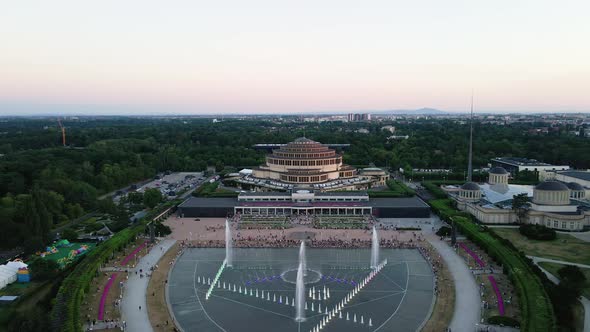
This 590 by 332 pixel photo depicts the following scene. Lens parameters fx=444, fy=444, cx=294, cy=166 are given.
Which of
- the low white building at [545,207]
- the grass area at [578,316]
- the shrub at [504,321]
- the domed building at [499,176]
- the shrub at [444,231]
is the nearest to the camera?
the shrub at [504,321]

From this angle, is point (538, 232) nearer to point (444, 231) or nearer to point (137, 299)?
point (444, 231)

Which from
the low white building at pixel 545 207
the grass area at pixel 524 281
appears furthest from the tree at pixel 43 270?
the low white building at pixel 545 207

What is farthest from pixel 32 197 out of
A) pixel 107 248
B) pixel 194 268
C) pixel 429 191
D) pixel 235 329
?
pixel 429 191

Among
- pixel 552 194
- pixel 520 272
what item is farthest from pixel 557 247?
pixel 520 272

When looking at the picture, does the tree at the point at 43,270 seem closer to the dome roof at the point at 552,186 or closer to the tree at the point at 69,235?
the tree at the point at 69,235

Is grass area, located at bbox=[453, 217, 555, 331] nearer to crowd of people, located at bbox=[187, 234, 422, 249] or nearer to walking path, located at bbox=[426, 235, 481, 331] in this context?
walking path, located at bbox=[426, 235, 481, 331]

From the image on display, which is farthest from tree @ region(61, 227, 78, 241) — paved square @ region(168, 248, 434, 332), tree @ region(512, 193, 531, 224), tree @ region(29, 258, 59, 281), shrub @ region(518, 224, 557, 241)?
tree @ region(512, 193, 531, 224)

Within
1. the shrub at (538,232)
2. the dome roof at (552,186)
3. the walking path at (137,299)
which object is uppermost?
the dome roof at (552,186)
